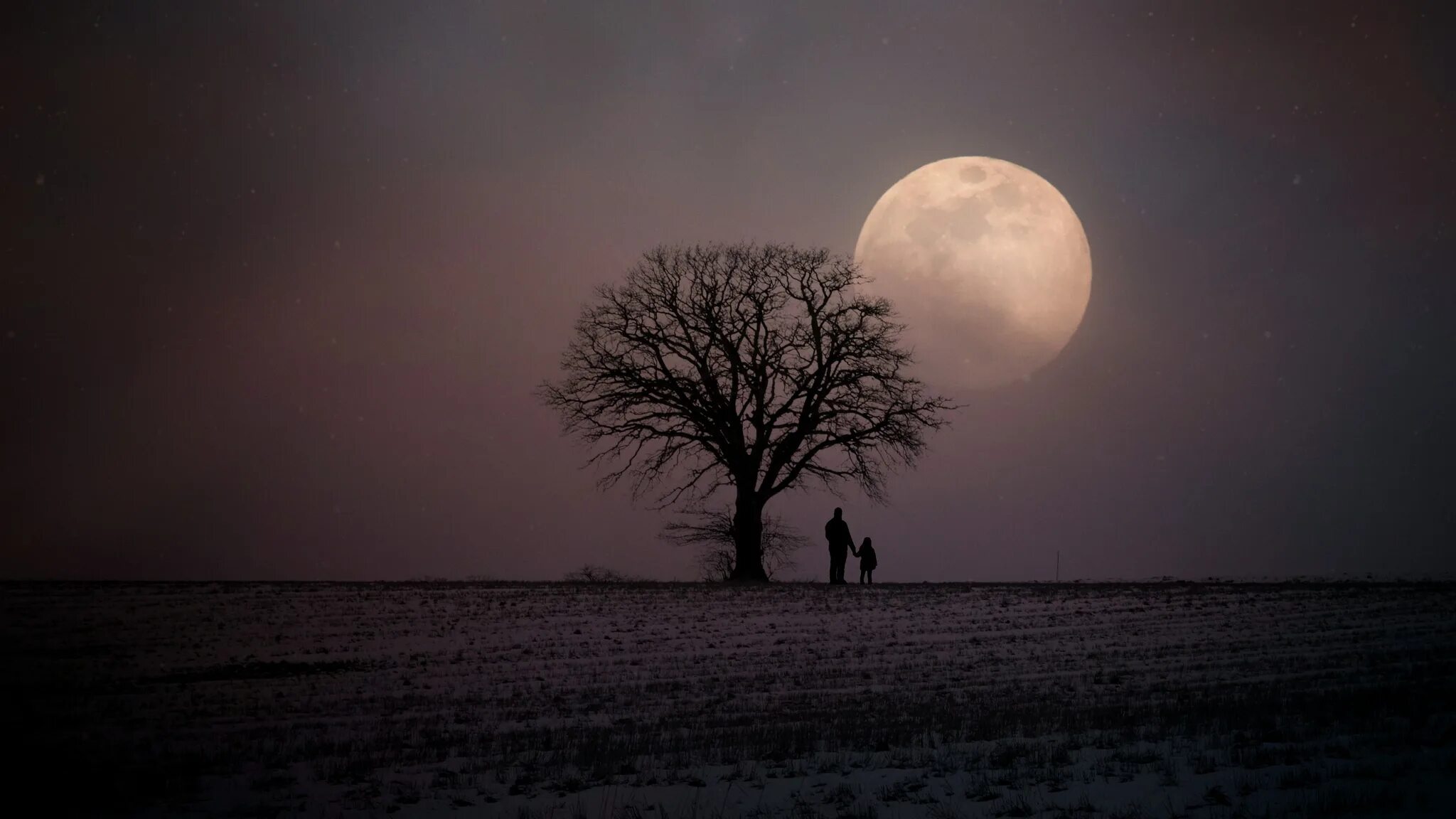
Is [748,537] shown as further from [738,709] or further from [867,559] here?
[738,709]

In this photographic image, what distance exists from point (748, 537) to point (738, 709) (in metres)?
23.0

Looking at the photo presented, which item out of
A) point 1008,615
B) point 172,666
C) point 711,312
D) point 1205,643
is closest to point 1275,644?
point 1205,643

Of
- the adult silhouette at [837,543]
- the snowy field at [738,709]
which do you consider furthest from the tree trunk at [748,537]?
the snowy field at [738,709]

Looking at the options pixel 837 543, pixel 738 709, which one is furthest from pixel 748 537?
pixel 738 709

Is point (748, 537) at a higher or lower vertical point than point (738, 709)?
higher

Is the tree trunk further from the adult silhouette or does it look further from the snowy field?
the snowy field

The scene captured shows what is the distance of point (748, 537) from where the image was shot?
3591 cm

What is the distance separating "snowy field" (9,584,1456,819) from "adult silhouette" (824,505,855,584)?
7.82 m

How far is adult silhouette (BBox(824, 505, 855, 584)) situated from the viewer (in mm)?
32031

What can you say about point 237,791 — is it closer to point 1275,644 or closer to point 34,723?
point 34,723

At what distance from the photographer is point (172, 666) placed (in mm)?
16266

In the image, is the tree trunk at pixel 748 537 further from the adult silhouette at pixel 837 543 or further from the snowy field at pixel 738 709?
the snowy field at pixel 738 709

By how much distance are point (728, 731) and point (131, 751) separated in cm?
565

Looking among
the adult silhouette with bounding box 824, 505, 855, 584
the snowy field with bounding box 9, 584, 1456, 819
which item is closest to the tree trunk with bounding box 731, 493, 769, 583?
the adult silhouette with bounding box 824, 505, 855, 584
